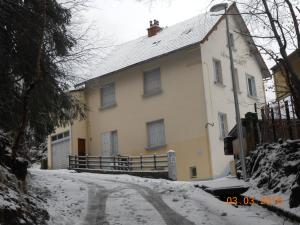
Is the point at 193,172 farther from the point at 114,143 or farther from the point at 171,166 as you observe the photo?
the point at 114,143

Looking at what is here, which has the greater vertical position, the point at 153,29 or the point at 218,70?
the point at 153,29

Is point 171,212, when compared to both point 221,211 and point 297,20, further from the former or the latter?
point 297,20

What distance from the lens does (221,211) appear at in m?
11.0

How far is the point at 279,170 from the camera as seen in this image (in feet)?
39.0

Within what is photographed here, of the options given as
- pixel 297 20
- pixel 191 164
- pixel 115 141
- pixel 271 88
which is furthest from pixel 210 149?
pixel 297 20

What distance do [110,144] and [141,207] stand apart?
Result: 18.8 metres

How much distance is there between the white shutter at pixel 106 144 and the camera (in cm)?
3080

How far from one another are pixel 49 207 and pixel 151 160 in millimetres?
15640

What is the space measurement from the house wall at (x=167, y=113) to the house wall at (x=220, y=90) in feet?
1.38

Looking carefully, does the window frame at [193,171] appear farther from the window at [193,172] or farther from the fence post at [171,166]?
the fence post at [171,166]

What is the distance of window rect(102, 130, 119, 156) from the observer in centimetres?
3059

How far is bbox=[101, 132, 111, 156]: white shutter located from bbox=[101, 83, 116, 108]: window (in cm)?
193

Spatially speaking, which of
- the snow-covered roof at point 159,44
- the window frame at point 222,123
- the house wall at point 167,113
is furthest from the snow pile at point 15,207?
the window frame at point 222,123

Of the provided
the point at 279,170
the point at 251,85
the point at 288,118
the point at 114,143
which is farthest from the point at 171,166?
the point at 279,170
